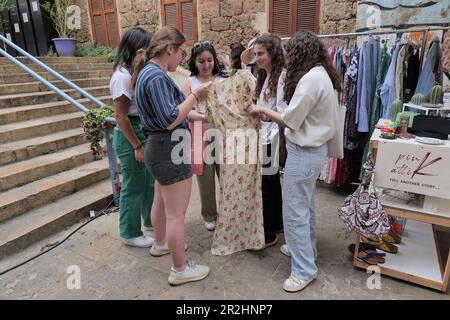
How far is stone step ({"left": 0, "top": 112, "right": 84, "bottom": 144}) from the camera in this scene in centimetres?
344

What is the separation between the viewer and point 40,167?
314 centimetres

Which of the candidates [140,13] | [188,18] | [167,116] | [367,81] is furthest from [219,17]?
[167,116]

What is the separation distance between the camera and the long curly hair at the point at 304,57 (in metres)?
1.75

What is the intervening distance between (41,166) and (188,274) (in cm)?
210

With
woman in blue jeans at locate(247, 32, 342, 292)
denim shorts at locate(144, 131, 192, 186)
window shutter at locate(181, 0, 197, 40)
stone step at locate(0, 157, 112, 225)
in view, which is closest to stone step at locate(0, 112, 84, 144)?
stone step at locate(0, 157, 112, 225)

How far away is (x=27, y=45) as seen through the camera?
26.2 feet

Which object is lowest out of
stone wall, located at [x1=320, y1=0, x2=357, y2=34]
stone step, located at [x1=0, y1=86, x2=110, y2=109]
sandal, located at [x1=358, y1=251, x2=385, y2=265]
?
sandal, located at [x1=358, y1=251, x2=385, y2=265]

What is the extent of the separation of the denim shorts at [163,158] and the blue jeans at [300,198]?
0.65 meters

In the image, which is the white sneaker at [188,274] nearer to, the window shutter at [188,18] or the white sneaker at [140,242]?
the white sneaker at [140,242]

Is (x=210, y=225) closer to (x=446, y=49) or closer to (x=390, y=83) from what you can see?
(x=390, y=83)

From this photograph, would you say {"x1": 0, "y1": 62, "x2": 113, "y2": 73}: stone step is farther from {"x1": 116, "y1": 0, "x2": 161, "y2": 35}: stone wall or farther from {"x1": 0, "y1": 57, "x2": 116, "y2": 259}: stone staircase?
{"x1": 116, "y1": 0, "x2": 161, "y2": 35}: stone wall

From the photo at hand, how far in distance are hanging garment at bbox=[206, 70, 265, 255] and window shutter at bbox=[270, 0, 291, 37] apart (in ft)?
13.1

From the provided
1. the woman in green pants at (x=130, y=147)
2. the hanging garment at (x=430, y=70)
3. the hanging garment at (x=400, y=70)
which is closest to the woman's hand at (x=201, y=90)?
the woman in green pants at (x=130, y=147)

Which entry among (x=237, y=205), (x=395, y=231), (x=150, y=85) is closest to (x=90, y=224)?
(x=237, y=205)
